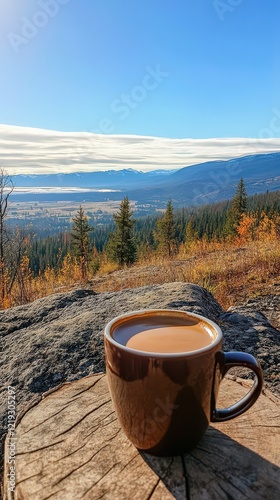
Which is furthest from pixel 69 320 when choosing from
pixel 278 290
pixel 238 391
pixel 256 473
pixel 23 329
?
pixel 278 290

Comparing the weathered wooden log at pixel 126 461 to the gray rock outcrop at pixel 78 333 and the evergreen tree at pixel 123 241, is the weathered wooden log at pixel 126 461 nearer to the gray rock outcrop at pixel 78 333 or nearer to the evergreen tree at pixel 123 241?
the gray rock outcrop at pixel 78 333

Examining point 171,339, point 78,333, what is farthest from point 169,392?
point 78,333

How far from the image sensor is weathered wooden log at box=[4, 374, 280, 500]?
0.90 metres

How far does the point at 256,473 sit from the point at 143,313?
616mm

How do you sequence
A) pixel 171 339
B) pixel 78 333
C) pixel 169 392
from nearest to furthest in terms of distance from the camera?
pixel 169 392, pixel 171 339, pixel 78 333

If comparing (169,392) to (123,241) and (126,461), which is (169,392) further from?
(123,241)

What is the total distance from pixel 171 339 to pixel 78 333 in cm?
136

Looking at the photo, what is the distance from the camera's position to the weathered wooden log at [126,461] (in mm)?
896

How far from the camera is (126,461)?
3.32 feet

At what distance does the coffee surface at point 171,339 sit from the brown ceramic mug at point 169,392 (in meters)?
0.04

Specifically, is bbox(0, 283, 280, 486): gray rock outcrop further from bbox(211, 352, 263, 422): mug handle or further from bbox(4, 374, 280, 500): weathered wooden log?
bbox(211, 352, 263, 422): mug handle

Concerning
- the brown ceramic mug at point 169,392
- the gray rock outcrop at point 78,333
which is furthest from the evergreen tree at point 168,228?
the brown ceramic mug at point 169,392

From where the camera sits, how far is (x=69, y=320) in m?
2.60

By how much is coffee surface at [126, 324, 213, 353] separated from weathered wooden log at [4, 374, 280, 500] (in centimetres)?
32
